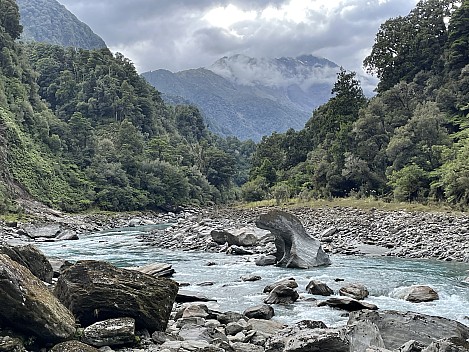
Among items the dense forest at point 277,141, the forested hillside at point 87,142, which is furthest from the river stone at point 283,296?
the forested hillside at point 87,142

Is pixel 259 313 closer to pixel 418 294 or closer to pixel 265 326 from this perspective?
pixel 265 326

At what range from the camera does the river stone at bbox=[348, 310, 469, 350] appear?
945cm

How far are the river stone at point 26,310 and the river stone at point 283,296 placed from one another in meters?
8.02

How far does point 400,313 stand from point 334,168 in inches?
2062

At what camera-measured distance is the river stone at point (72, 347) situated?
767cm

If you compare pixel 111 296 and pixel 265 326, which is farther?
pixel 265 326

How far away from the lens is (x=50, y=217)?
57.4 metres

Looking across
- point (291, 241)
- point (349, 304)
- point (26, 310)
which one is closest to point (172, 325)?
point (26, 310)

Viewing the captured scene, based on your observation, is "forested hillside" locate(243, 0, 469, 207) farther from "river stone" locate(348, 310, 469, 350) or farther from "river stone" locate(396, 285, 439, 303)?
"river stone" locate(348, 310, 469, 350)

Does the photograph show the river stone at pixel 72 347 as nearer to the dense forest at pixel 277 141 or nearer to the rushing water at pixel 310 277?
the rushing water at pixel 310 277

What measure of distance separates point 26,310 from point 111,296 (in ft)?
5.90

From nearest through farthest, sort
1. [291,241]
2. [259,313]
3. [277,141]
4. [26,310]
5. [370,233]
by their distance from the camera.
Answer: [26,310], [259,313], [291,241], [370,233], [277,141]

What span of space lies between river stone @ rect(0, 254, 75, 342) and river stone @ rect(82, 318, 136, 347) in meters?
0.32

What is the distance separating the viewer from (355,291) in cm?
1627
